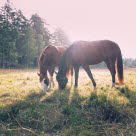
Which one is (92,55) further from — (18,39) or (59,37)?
(59,37)

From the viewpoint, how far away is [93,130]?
2504 mm

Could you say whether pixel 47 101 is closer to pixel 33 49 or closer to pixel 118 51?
pixel 118 51

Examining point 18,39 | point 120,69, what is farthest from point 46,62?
point 18,39

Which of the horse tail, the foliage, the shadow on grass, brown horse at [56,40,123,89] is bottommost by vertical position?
the shadow on grass

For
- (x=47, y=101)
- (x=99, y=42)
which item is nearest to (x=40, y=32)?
(x=99, y=42)

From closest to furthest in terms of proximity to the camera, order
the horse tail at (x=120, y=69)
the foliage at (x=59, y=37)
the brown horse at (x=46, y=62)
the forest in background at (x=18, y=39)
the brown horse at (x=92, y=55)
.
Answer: the brown horse at (x=46, y=62)
the brown horse at (x=92, y=55)
the horse tail at (x=120, y=69)
the forest in background at (x=18, y=39)
the foliage at (x=59, y=37)

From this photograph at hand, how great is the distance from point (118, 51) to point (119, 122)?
4612 millimetres

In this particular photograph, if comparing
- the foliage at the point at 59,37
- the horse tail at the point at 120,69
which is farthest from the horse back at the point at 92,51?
the foliage at the point at 59,37

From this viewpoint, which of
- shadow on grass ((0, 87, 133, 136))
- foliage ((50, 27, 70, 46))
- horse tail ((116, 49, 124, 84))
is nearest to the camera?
shadow on grass ((0, 87, 133, 136))

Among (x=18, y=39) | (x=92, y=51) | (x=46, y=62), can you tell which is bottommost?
(x=46, y=62)

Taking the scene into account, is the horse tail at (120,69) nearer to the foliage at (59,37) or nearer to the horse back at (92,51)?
the horse back at (92,51)

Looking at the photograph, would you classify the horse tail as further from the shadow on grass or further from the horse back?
the shadow on grass

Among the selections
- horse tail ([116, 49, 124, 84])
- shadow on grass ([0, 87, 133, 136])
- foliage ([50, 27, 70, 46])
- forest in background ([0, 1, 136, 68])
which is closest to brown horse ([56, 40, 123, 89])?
horse tail ([116, 49, 124, 84])

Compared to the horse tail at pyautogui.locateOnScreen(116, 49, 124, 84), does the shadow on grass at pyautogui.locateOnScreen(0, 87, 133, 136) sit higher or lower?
lower
